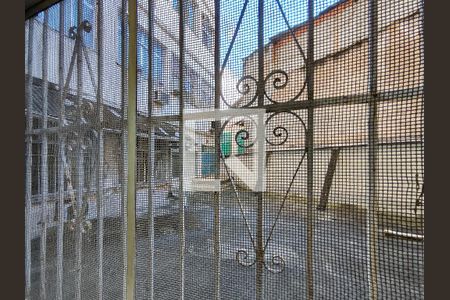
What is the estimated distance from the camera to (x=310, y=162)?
538mm

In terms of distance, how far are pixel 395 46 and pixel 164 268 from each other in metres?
0.78

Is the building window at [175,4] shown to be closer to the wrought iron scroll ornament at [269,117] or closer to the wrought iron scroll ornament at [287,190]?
the wrought iron scroll ornament at [269,117]

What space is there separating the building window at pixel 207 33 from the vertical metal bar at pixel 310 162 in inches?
10.1

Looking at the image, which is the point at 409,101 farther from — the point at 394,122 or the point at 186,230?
the point at 186,230

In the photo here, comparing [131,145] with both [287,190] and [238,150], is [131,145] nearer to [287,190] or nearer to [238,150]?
[238,150]

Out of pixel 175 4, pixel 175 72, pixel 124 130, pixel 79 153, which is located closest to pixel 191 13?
pixel 175 4

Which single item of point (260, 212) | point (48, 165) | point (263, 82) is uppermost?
point (263, 82)

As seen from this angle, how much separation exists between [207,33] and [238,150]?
1.09 feet

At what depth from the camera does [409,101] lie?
0.45m

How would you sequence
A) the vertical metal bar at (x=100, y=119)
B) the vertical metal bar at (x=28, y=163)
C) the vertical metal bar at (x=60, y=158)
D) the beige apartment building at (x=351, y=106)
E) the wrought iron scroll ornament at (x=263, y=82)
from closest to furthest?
the beige apartment building at (x=351, y=106) < the wrought iron scroll ornament at (x=263, y=82) < the vertical metal bar at (x=100, y=119) < the vertical metal bar at (x=60, y=158) < the vertical metal bar at (x=28, y=163)

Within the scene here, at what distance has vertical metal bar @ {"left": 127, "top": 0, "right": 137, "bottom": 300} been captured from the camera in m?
0.77

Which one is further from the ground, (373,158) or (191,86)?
(191,86)

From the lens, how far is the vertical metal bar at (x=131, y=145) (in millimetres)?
770

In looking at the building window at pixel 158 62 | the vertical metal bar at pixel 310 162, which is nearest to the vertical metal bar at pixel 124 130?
the building window at pixel 158 62
